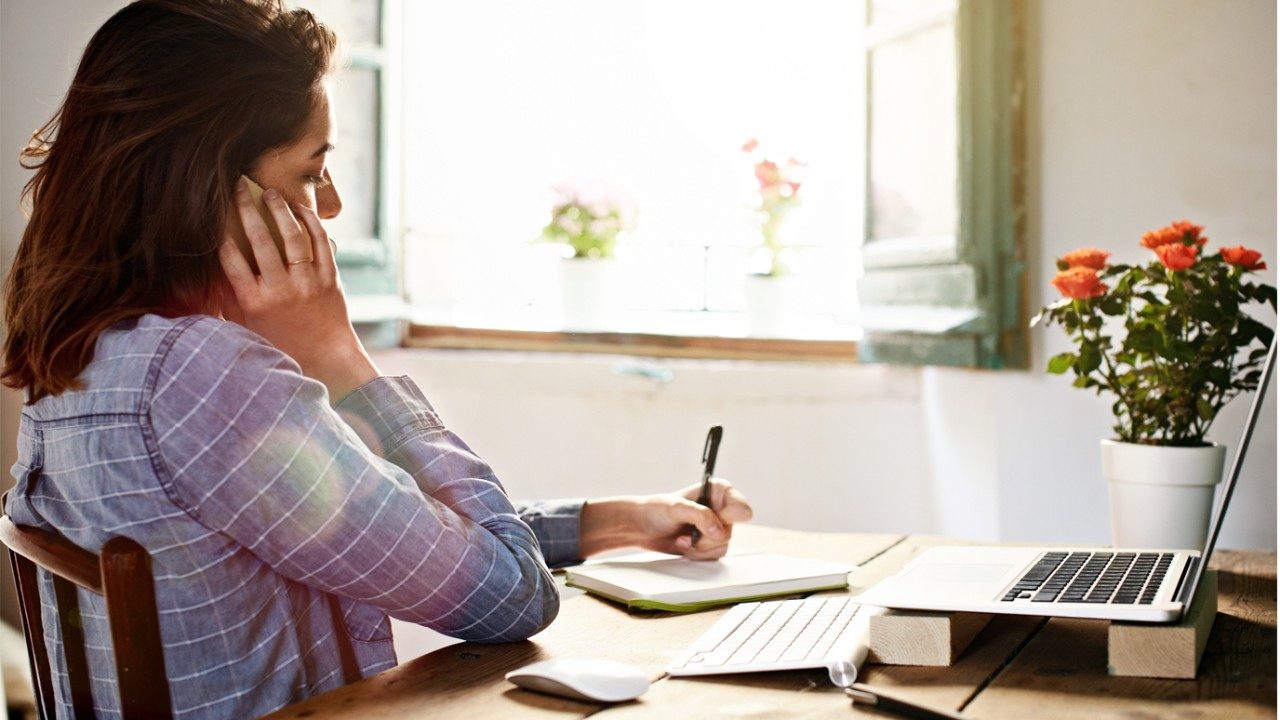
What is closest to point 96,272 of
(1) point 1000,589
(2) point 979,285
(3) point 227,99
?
(3) point 227,99

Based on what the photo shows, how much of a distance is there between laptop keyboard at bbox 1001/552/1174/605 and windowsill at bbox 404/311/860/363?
1555mm

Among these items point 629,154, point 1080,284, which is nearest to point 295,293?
point 1080,284

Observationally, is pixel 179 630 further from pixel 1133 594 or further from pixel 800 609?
pixel 1133 594

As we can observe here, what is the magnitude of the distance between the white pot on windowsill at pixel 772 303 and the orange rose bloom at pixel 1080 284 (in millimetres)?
1265

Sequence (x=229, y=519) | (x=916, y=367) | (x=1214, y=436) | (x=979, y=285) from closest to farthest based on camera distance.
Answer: (x=229, y=519) → (x=1214, y=436) → (x=979, y=285) → (x=916, y=367)

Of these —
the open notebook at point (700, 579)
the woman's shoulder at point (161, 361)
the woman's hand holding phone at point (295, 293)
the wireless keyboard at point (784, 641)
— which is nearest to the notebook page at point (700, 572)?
the open notebook at point (700, 579)

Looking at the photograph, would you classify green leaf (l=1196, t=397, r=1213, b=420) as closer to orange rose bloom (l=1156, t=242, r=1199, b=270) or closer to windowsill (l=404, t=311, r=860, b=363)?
orange rose bloom (l=1156, t=242, r=1199, b=270)

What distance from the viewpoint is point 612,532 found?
5.01ft

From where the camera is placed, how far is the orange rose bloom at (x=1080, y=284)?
5.54 feet

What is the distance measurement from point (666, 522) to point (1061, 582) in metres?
0.53

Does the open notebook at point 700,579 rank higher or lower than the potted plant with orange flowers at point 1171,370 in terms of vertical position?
lower

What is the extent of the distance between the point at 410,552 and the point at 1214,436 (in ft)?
4.98

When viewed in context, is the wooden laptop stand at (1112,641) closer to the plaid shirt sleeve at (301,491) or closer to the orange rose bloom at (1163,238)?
the plaid shirt sleeve at (301,491)

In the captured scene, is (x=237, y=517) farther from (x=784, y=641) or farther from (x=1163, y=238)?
(x=1163, y=238)
